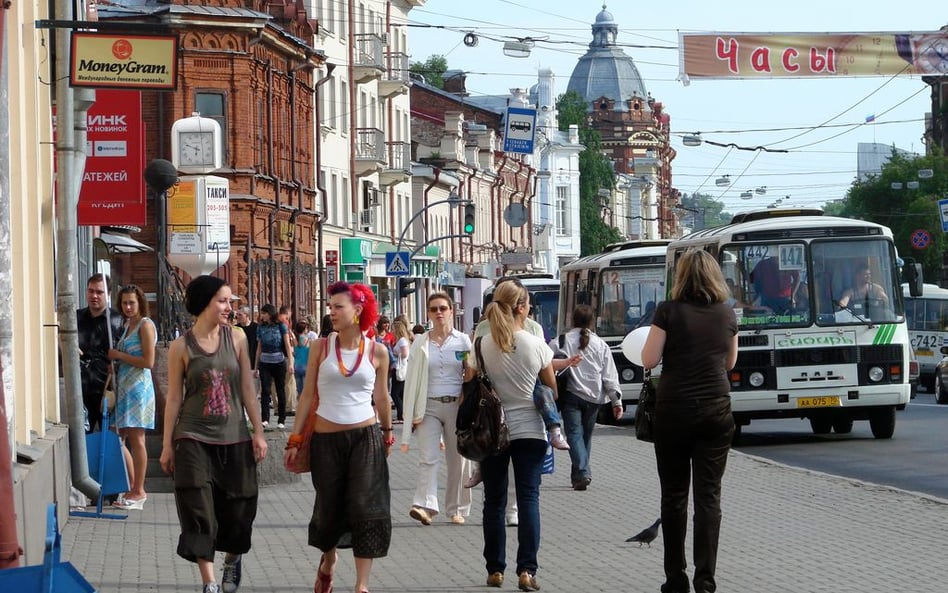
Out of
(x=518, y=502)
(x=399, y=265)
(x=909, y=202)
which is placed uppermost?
(x=909, y=202)

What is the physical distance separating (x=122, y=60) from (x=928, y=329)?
3379cm

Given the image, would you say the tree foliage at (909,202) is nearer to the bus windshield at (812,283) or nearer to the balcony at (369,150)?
the balcony at (369,150)

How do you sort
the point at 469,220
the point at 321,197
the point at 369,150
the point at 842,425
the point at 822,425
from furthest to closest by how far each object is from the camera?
the point at 369,150
the point at 321,197
the point at 469,220
the point at 822,425
the point at 842,425

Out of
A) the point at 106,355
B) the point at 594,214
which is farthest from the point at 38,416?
the point at 594,214

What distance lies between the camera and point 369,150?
62.9m

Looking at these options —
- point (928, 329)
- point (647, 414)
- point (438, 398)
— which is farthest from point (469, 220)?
point (647, 414)

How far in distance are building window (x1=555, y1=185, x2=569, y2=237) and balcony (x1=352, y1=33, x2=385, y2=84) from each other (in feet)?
195

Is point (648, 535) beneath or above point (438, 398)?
beneath

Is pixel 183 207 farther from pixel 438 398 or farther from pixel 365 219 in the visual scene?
pixel 438 398

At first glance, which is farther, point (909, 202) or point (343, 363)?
point (909, 202)

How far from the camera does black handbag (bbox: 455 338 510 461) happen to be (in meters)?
10.5

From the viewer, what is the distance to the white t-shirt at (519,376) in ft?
35.0

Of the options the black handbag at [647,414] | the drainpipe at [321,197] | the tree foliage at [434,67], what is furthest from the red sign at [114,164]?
the tree foliage at [434,67]

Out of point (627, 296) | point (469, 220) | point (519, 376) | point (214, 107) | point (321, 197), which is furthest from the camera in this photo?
point (321, 197)
